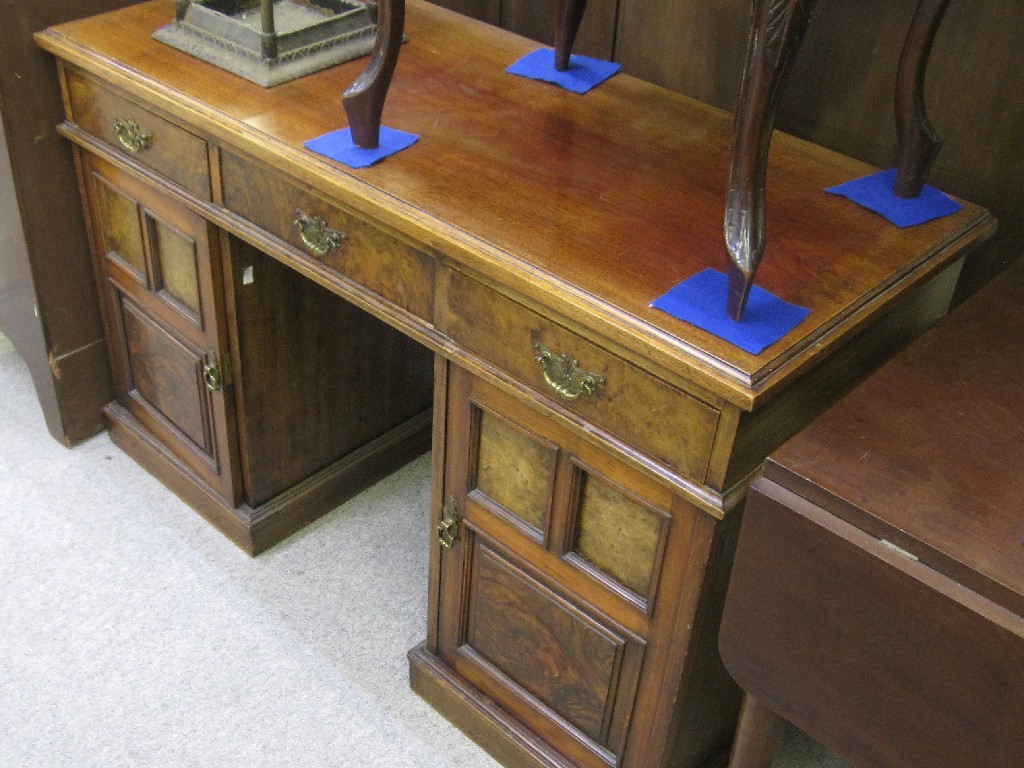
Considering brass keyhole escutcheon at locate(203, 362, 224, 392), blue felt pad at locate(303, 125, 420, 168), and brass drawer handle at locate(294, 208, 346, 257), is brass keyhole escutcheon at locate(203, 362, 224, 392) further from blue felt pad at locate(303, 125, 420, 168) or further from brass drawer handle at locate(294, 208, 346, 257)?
blue felt pad at locate(303, 125, 420, 168)

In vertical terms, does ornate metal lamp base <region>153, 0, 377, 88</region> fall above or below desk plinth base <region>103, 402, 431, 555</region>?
above

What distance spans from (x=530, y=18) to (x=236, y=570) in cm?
121

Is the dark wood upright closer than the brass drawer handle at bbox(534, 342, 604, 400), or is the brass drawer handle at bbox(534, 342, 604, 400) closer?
the brass drawer handle at bbox(534, 342, 604, 400)

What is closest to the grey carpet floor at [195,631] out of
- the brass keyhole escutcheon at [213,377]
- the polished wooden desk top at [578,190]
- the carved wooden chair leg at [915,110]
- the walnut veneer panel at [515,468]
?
the brass keyhole escutcheon at [213,377]

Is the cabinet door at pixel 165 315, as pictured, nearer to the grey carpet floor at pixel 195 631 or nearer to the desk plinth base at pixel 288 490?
the desk plinth base at pixel 288 490

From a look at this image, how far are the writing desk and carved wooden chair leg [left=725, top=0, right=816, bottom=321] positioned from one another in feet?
0.59

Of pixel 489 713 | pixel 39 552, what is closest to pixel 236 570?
pixel 39 552

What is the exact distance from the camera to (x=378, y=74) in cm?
143

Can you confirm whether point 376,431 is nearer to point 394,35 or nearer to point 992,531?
point 394,35

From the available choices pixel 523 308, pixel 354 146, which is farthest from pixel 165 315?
pixel 523 308

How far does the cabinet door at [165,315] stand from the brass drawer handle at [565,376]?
0.76m

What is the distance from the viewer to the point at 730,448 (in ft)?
3.78

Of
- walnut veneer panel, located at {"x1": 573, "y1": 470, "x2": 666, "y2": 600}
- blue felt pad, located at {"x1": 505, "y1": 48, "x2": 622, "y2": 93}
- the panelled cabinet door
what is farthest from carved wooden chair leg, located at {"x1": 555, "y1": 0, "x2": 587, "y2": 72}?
walnut veneer panel, located at {"x1": 573, "y1": 470, "x2": 666, "y2": 600}

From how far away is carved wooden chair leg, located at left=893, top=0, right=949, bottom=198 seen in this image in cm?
135
